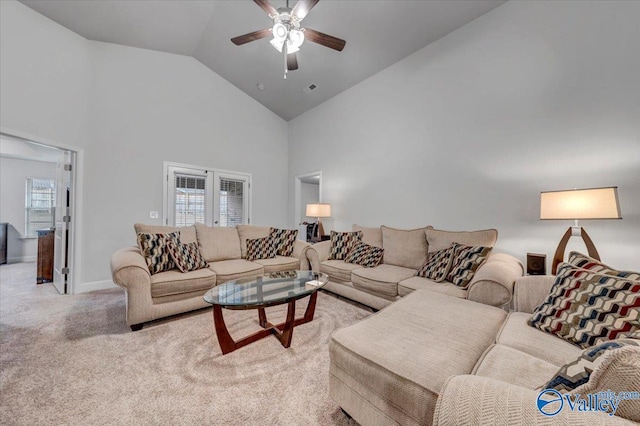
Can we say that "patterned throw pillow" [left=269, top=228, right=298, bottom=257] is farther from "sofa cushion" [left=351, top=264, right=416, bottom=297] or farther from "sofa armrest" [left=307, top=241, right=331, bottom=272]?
"sofa cushion" [left=351, top=264, right=416, bottom=297]

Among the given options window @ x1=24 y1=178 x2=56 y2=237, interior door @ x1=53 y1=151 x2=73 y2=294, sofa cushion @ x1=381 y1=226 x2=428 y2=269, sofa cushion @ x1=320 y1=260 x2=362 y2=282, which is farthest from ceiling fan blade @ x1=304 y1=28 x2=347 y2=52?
window @ x1=24 y1=178 x2=56 y2=237

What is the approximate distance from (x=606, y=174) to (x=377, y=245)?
7.56ft

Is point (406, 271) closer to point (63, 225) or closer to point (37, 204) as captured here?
point (63, 225)

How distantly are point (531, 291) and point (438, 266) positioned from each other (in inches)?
32.7

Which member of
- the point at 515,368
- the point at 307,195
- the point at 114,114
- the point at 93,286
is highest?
the point at 114,114

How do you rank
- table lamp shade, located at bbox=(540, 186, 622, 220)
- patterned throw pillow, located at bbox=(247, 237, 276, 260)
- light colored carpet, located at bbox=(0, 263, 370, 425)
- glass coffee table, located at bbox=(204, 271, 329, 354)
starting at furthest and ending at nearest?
patterned throw pillow, located at bbox=(247, 237, 276, 260) < glass coffee table, located at bbox=(204, 271, 329, 354) < table lamp shade, located at bbox=(540, 186, 622, 220) < light colored carpet, located at bbox=(0, 263, 370, 425)

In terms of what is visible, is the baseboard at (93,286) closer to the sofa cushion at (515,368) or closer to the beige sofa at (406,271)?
the beige sofa at (406,271)

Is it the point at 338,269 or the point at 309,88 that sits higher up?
the point at 309,88

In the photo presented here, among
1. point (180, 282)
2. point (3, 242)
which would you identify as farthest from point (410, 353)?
point (3, 242)

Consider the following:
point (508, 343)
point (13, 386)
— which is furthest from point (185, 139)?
point (508, 343)

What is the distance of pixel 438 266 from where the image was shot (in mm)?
2541

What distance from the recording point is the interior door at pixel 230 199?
4.89 m

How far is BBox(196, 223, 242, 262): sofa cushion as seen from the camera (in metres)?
3.37

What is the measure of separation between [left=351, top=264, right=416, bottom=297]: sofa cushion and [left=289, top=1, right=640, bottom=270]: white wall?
946 millimetres
